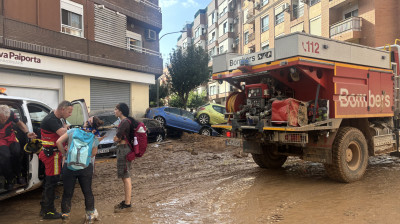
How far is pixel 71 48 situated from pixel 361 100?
11.9 meters

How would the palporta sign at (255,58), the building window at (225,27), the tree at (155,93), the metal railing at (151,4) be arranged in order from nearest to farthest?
1. the palporta sign at (255,58)
2. the metal railing at (151,4)
3. the tree at (155,93)
4. the building window at (225,27)

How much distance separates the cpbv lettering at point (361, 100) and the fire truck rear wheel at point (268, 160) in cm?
204

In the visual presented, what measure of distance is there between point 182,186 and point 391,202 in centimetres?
352

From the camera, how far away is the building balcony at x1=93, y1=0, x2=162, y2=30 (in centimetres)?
1568

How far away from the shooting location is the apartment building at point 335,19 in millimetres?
17844

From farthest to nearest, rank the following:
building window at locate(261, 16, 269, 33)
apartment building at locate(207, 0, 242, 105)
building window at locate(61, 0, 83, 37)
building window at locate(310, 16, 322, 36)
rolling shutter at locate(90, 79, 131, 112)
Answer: apartment building at locate(207, 0, 242, 105), building window at locate(261, 16, 269, 33), building window at locate(310, 16, 322, 36), rolling shutter at locate(90, 79, 131, 112), building window at locate(61, 0, 83, 37)

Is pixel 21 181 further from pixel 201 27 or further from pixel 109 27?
pixel 201 27

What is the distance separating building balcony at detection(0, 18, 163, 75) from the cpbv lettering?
11.1 m

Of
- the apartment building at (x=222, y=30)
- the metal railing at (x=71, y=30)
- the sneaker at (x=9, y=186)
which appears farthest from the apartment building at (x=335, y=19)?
the sneaker at (x=9, y=186)

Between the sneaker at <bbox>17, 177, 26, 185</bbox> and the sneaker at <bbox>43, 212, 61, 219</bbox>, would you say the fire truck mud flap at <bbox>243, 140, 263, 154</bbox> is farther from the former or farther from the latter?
the sneaker at <bbox>17, 177, 26, 185</bbox>

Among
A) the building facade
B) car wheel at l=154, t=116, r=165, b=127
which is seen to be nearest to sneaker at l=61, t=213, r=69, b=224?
the building facade

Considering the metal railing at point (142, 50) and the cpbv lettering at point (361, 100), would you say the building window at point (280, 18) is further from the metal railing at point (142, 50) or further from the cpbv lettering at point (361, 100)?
the cpbv lettering at point (361, 100)

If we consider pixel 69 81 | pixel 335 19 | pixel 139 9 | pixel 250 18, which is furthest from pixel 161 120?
pixel 250 18

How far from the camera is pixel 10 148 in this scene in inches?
161
